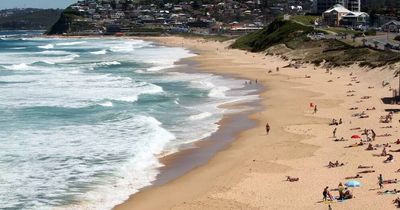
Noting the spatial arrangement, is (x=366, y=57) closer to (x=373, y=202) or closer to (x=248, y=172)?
(x=248, y=172)

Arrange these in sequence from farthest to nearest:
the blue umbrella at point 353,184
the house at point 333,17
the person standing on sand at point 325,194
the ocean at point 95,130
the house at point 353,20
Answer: the house at point 333,17 → the house at point 353,20 → the ocean at point 95,130 → the blue umbrella at point 353,184 → the person standing on sand at point 325,194

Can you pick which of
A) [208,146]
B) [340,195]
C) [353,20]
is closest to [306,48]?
[353,20]

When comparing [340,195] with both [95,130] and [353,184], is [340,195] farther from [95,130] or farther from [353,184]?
[95,130]

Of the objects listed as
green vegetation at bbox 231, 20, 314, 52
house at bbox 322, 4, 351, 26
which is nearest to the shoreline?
green vegetation at bbox 231, 20, 314, 52

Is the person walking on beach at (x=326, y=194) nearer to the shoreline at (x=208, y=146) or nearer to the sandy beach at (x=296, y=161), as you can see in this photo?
the sandy beach at (x=296, y=161)

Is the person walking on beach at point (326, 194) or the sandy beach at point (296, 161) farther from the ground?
the person walking on beach at point (326, 194)

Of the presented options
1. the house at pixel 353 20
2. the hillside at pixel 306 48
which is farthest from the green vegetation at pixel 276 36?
the house at pixel 353 20

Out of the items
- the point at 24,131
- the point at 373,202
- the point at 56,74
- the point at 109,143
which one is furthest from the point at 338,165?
the point at 56,74
